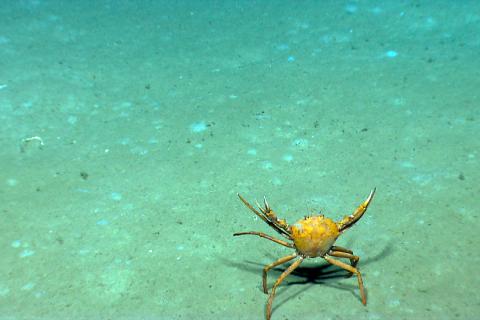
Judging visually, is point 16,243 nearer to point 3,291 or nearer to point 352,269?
point 3,291

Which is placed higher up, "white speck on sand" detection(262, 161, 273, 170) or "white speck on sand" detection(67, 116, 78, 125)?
"white speck on sand" detection(67, 116, 78, 125)

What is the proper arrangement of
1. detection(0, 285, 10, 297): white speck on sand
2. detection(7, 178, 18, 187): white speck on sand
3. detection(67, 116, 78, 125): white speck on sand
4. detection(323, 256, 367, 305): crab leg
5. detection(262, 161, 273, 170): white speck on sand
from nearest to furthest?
detection(323, 256, 367, 305): crab leg
detection(0, 285, 10, 297): white speck on sand
detection(7, 178, 18, 187): white speck on sand
detection(262, 161, 273, 170): white speck on sand
detection(67, 116, 78, 125): white speck on sand

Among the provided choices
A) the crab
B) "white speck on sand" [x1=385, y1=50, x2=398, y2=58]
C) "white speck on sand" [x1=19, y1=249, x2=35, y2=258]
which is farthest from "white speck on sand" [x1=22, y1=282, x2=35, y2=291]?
"white speck on sand" [x1=385, y1=50, x2=398, y2=58]

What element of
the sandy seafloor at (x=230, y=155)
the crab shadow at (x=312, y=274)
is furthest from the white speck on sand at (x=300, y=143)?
the crab shadow at (x=312, y=274)

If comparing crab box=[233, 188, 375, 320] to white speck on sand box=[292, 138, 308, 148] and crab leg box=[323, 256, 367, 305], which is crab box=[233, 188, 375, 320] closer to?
crab leg box=[323, 256, 367, 305]

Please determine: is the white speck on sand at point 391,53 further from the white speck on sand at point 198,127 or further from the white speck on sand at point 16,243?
the white speck on sand at point 16,243

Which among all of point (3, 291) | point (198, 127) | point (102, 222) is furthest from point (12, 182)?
point (198, 127)
